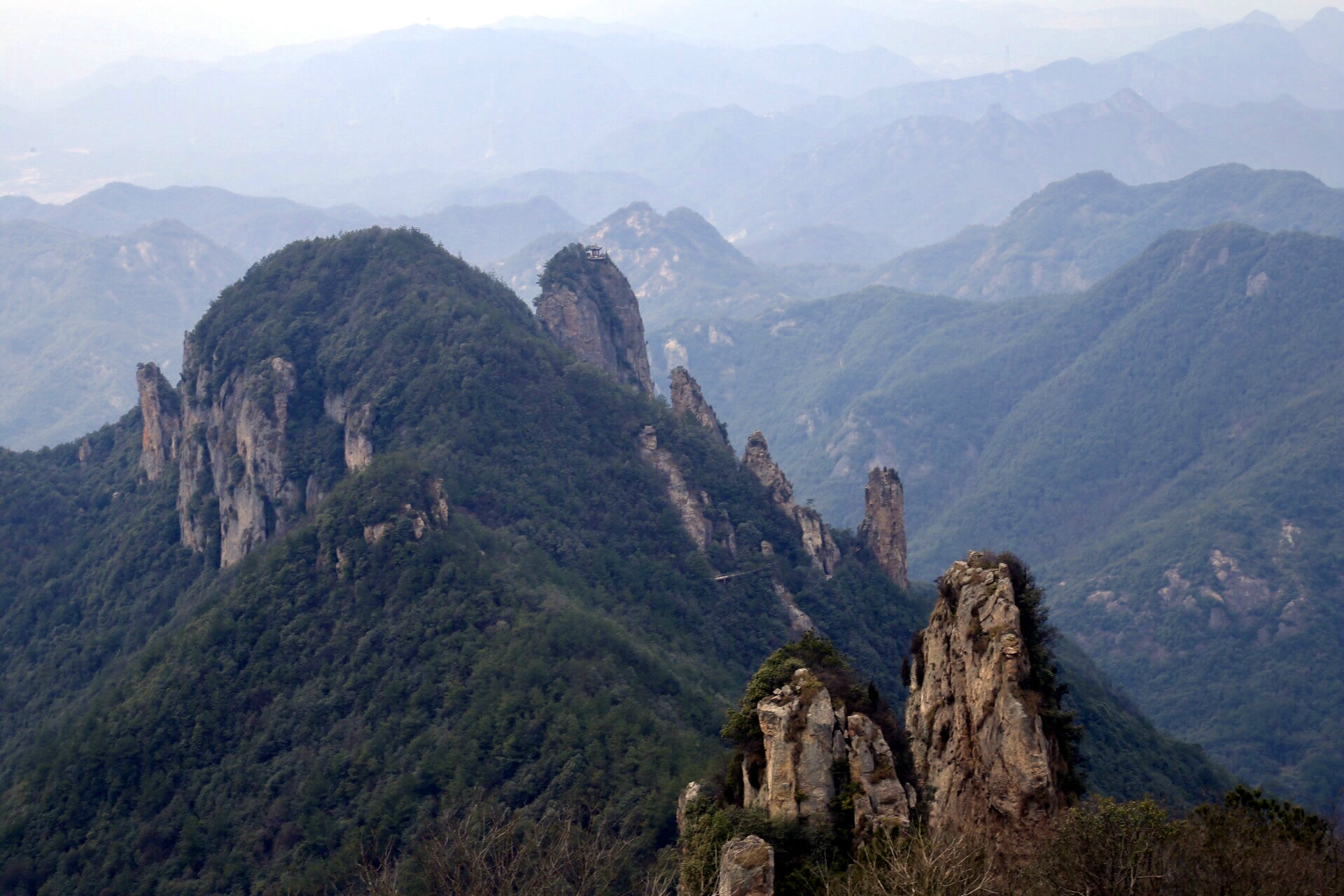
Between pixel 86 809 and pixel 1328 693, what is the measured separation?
106 metres

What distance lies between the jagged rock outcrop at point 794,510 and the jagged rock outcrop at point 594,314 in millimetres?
20905

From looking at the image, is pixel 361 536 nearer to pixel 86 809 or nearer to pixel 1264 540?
pixel 86 809

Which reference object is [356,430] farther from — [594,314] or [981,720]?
[981,720]

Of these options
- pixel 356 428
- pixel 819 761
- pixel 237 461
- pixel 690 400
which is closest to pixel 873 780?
pixel 819 761

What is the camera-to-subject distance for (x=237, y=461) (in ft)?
293

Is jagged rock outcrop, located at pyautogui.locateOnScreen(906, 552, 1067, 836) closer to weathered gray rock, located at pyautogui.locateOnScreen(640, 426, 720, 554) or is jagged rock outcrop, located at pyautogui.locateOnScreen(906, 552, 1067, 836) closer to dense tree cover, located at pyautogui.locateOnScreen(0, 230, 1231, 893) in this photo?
dense tree cover, located at pyautogui.locateOnScreen(0, 230, 1231, 893)

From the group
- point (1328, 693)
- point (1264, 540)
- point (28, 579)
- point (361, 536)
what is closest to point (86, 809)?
point (361, 536)

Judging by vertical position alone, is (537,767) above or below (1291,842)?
above

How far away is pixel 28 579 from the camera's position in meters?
94.5

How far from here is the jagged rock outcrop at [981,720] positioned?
35.2 meters

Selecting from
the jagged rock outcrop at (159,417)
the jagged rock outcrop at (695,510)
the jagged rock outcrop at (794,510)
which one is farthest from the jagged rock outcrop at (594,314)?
the jagged rock outcrop at (159,417)

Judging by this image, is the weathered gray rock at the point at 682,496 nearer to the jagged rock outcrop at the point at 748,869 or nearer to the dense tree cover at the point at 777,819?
the dense tree cover at the point at 777,819

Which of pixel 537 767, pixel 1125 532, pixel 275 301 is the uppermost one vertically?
pixel 275 301

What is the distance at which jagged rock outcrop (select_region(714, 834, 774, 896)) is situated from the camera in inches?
1339
